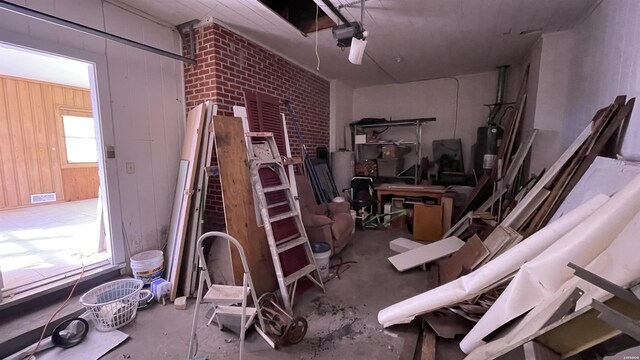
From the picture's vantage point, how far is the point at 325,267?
2.65 m

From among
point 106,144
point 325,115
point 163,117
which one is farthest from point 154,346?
point 325,115

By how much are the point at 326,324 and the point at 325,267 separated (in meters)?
0.70

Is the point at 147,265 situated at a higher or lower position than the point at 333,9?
lower

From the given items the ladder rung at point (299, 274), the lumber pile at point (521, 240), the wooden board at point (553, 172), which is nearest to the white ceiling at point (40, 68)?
the ladder rung at point (299, 274)

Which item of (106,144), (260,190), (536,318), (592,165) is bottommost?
(536,318)

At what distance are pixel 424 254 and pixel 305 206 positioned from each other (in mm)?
1476

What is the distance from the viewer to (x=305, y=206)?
3.28 meters

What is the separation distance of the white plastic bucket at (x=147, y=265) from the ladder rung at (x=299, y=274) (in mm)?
1282

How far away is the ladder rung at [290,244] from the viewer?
219cm

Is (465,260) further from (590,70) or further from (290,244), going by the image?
(590,70)

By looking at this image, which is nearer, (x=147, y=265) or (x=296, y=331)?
(x=296, y=331)

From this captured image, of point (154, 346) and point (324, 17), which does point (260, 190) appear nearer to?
point (154, 346)

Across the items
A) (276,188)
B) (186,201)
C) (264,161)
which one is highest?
(264,161)

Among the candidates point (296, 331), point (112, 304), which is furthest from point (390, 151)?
point (112, 304)
